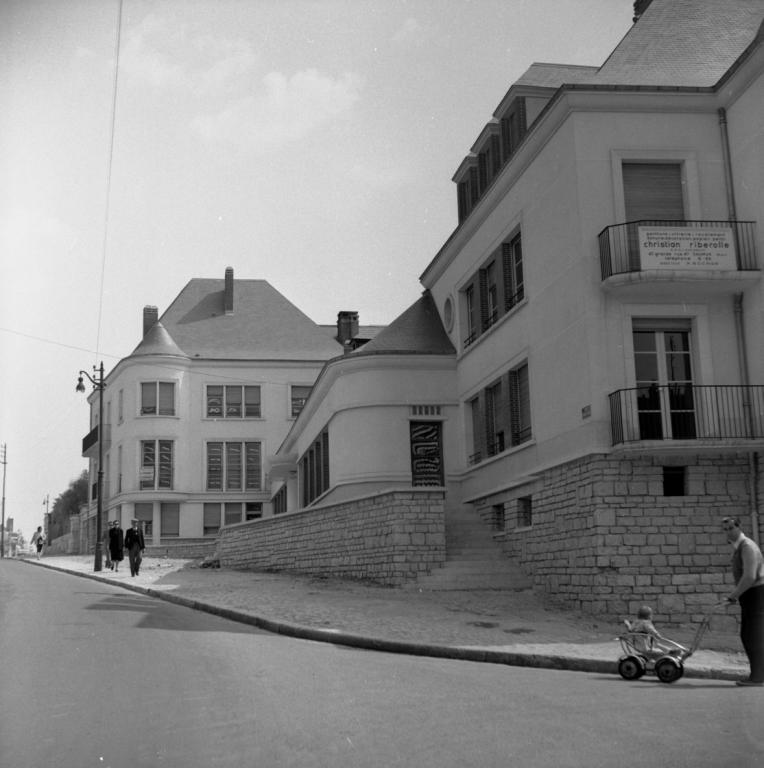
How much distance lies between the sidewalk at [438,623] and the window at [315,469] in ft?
26.1

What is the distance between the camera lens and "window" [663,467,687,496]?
17000 millimetres

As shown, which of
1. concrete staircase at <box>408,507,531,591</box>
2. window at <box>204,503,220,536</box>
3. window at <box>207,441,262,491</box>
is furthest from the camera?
window at <box>207,441,262,491</box>

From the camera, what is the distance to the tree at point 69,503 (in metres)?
81.4

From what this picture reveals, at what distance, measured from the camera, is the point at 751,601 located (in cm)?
1008

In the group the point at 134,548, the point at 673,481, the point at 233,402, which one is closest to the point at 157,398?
the point at 233,402

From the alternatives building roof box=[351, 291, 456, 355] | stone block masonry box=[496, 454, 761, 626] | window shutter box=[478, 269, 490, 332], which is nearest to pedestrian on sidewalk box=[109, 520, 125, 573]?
building roof box=[351, 291, 456, 355]

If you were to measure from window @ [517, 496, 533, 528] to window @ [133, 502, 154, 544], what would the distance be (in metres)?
29.7

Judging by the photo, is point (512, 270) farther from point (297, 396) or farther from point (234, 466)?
point (234, 466)

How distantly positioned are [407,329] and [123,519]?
83.5 ft

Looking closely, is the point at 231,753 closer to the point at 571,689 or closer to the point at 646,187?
the point at 571,689

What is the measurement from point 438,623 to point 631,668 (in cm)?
486

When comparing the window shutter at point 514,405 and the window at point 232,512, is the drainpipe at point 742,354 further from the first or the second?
the window at point 232,512

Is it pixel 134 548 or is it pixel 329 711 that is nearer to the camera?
pixel 329 711

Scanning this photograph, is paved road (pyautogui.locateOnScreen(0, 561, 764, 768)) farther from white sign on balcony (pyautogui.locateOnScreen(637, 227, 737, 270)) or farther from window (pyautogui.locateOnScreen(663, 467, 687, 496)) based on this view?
white sign on balcony (pyautogui.locateOnScreen(637, 227, 737, 270))
